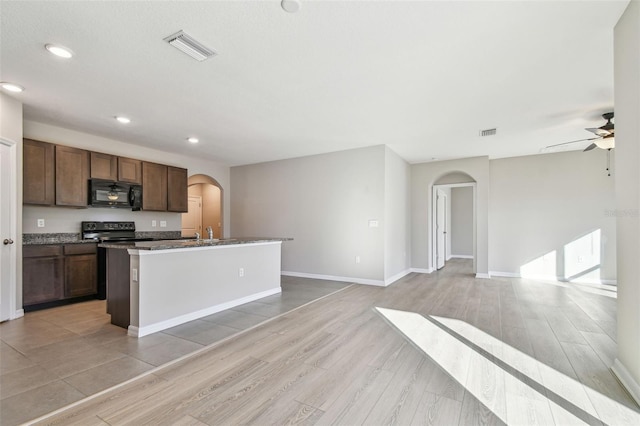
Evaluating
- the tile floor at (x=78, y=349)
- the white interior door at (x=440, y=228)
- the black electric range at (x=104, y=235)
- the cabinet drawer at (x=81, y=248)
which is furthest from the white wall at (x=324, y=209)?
the cabinet drawer at (x=81, y=248)

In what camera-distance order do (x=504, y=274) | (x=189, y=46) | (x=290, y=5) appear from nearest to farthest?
(x=290, y=5)
(x=189, y=46)
(x=504, y=274)

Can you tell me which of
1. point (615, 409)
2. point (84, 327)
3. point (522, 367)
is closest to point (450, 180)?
point (522, 367)

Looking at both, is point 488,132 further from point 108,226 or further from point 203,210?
point 203,210

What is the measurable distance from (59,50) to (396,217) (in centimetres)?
557

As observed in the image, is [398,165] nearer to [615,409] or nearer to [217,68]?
[217,68]

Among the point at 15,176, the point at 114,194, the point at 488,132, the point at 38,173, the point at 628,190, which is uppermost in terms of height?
the point at 488,132

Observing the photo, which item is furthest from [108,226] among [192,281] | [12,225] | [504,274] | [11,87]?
[504,274]

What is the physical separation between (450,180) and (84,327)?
7424mm

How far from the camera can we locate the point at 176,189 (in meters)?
6.18

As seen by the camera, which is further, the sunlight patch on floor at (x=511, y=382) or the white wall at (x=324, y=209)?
the white wall at (x=324, y=209)

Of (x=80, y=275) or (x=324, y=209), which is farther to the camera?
(x=324, y=209)

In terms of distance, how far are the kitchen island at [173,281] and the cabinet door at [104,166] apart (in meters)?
2.02

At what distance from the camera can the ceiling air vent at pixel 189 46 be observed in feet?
7.73

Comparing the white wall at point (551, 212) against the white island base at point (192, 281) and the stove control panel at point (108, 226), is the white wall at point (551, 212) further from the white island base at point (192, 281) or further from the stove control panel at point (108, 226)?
the stove control panel at point (108, 226)
